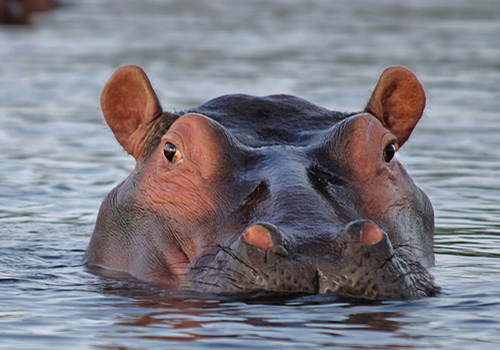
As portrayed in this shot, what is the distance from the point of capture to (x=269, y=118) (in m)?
Answer: 7.14

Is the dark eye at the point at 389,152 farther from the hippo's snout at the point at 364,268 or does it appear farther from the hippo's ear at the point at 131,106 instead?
the hippo's ear at the point at 131,106

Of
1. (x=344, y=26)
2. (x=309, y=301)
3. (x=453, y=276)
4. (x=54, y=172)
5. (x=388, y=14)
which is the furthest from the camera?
(x=388, y=14)

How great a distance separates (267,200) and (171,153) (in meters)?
0.99

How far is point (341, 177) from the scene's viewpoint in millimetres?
6500

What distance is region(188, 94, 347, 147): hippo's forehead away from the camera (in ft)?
22.7

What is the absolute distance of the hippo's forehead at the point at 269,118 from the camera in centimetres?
691

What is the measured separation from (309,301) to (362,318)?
0.92 feet

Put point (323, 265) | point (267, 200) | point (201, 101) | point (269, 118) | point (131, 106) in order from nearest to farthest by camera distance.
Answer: point (323, 265), point (267, 200), point (269, 118), point (131, 106), point (201, 101)

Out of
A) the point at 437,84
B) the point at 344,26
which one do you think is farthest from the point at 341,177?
the point at 344,26

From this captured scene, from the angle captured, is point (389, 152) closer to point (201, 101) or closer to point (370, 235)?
point (370, 235)

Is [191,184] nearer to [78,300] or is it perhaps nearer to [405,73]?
[78,300]

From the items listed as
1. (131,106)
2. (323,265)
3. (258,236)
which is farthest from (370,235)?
(131,106)

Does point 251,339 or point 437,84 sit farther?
point 437,84

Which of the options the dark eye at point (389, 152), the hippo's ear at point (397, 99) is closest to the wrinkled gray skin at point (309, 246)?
the dark eye at point (389, 152)
